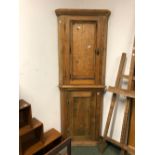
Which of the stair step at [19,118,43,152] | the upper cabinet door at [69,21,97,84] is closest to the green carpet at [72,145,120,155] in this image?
the stair step at [19,118,43,152]

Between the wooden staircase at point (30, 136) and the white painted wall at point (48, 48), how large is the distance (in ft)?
0.78

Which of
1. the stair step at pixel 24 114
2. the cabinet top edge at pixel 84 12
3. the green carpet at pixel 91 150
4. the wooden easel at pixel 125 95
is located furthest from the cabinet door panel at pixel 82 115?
the cabinet top edge at pixel 84 12

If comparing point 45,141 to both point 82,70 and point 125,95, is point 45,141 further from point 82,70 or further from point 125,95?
point 125,95

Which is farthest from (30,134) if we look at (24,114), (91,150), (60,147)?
(91,150)

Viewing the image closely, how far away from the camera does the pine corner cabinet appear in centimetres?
234

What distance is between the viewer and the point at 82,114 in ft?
8.52

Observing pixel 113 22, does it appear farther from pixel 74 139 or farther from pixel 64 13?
pixel 74 139

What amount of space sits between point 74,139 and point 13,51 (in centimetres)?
207

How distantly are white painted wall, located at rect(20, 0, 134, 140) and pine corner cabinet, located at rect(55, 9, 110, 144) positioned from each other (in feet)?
0.35

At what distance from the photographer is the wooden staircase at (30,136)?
78.8 inches

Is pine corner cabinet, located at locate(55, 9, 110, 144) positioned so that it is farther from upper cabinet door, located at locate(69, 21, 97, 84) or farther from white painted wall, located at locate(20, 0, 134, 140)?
white painted wall, located at locate(20, 0, 134, 140)

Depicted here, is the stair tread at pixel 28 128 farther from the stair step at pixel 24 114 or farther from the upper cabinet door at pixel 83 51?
the upper cabinet door at pixel 83 51

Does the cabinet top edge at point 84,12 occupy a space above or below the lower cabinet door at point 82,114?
above
